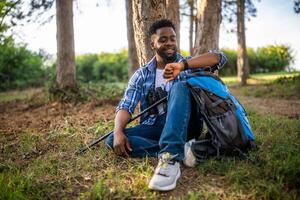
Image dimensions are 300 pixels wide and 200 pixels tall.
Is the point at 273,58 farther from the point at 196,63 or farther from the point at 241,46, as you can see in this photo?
the point at 196,63

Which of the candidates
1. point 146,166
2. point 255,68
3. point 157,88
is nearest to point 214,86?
point 157,88

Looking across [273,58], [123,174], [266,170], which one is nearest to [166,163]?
[123,174]

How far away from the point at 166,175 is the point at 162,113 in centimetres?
97

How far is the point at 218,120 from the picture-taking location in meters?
2.97

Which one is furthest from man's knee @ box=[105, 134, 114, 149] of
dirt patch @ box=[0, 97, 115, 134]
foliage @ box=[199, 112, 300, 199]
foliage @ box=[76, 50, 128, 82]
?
foliage @ box=[76, 50, 128, 82]

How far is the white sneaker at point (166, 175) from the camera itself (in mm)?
2660

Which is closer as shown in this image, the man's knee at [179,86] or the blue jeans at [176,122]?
the blue jeans at [176,122]

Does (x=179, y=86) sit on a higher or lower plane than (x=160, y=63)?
lower

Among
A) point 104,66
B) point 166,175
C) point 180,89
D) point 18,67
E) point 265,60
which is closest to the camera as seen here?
point 166,175

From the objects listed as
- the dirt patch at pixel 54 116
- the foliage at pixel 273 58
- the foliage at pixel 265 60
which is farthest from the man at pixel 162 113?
the foliage at pixel 273 58

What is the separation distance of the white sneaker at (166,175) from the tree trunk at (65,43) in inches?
249

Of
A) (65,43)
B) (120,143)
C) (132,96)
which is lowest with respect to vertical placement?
(120,143)

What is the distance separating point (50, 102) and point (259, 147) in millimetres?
6401

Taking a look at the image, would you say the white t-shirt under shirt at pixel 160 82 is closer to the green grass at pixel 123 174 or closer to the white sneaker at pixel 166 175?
the green grass at pixel 123 174
